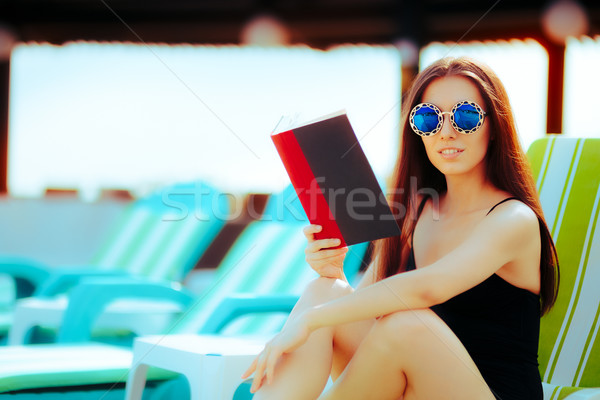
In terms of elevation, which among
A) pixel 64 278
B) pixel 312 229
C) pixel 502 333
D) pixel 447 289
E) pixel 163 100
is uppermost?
pixel 163 100

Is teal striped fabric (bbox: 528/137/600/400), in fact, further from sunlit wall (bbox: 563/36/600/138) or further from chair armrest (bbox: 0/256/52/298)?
sunlit wall (bbox: 563/36/600/138)

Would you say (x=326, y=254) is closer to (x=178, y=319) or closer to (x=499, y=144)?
(x=499, y=144)

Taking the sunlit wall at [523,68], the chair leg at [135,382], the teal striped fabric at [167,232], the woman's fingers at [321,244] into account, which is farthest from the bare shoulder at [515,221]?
the sunlit wall at [523,68]

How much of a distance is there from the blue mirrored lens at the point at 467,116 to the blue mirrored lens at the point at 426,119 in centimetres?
5

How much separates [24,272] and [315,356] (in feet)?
6.88

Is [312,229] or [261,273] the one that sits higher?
[261,273]

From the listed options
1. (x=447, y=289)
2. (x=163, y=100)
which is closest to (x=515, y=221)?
(x=447, y=289)

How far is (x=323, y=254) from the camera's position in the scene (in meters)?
1.40

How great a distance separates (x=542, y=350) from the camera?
1.60 meters

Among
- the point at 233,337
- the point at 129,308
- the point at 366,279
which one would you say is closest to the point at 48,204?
the point at 129,308

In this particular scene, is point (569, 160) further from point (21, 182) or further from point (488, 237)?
point (21, 182)

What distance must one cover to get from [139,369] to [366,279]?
65 cm

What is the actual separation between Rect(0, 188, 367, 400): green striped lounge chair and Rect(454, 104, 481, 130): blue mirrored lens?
0.85 meters

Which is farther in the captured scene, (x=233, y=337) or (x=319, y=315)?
(x=233, y=337)
